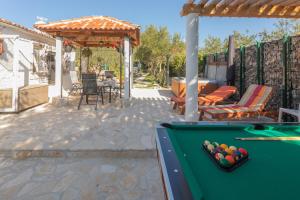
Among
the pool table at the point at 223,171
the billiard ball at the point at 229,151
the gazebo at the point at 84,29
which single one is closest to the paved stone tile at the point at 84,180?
the pool table at the point at 223,171

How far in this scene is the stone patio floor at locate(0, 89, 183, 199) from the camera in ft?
11.3

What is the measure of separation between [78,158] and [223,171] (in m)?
3.31

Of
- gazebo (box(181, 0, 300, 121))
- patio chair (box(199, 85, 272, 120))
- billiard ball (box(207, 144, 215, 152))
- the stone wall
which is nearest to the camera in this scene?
billiard ball (box(207, 144, 215, 152))

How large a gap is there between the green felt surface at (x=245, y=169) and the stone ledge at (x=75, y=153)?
188 cm

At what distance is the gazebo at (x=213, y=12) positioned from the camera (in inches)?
216

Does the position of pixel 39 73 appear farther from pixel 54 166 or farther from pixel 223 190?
pixel 223 190

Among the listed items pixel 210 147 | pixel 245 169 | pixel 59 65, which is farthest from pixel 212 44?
pixel 245 169

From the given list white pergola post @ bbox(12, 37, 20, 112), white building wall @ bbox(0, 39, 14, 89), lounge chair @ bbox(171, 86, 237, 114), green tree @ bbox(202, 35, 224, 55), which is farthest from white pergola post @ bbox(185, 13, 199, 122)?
green tree @ bbox(202, 35, 224, 55)

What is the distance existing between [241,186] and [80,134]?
15.0 feet

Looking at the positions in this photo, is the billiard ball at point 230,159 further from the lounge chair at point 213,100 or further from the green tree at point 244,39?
the green tree at point 244,39

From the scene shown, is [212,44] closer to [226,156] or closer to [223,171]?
[226,156]

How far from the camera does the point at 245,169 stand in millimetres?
1992

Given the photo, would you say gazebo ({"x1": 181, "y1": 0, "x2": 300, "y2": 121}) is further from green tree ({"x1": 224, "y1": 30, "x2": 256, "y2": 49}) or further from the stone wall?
green tree ({"x1": 224, "y1": 30, "x2": 256, "y2": 49})

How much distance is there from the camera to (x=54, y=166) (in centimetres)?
427
